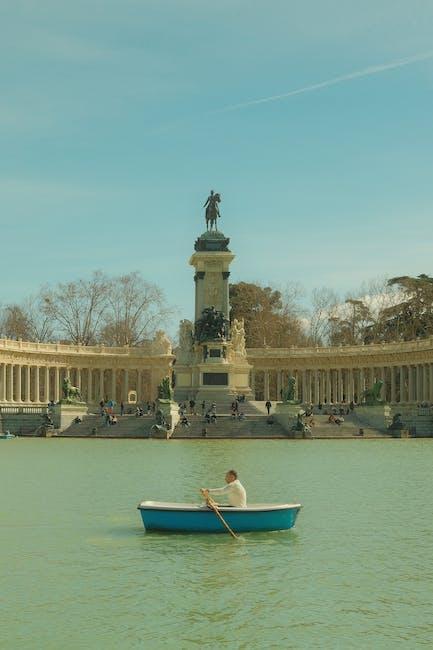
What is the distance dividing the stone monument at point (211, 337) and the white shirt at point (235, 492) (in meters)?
53.6

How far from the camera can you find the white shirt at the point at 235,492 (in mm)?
21078

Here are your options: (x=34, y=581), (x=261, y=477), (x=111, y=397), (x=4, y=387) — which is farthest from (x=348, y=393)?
(x=34, y=581)

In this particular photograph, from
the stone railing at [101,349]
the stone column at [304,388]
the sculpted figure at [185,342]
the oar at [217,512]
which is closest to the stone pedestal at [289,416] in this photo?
the sculpted figure at [185,342]

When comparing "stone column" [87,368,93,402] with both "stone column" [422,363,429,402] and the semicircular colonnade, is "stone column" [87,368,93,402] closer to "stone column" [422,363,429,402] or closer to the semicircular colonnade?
the semicircular colonnade

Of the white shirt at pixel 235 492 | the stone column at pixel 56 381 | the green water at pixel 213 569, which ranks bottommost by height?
the green water at pixel 213 569

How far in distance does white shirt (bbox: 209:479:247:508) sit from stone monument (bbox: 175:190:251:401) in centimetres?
5357

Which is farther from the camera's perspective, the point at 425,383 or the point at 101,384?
the point at 101,384

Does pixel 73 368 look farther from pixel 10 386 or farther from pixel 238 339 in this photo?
pixel 238 339

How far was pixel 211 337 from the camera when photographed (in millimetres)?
76875

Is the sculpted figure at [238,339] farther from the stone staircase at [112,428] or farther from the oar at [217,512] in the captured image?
the oar at [217,512]

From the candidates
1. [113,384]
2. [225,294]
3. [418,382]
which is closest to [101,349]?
[113,384]

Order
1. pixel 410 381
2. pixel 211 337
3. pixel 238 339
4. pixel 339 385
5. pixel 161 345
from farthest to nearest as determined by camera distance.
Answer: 1. pixel 339 385
2. pixel 161 345
3. pixel 410 381
4. pixel 238 339
5. pixel 211 337

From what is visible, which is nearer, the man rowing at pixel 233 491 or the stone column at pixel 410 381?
the man rowing at pixel 233 491

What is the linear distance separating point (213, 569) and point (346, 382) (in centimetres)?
8599
